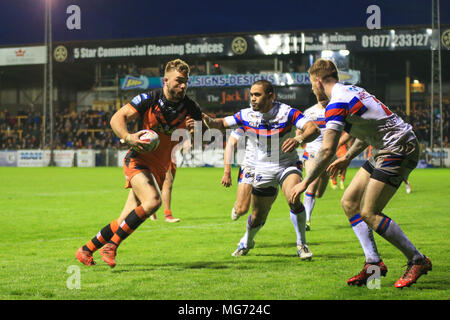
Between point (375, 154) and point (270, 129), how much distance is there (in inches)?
86.3

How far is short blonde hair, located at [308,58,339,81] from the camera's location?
616cm

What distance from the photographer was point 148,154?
7.47 metres

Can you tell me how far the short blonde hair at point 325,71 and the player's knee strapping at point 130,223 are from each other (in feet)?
8.02

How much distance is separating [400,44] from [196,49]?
14730 mm

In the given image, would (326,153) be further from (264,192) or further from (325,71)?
(264,192)

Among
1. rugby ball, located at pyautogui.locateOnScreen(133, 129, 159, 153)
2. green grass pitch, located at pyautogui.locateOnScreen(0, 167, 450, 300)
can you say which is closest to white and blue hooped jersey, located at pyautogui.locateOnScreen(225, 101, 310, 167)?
green grass pitch, located at pyautogui.locateOnScreen(0, 167, 450, 300)

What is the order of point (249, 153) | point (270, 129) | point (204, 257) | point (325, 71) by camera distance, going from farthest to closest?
point (249, 153)
point (270, 129)
point (204, 257)
point (325, 71)

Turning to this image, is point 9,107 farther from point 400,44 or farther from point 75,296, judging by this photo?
point 75,296

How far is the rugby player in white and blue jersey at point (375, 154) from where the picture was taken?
592 centimetres

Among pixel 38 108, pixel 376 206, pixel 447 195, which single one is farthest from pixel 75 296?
pixel 38 108

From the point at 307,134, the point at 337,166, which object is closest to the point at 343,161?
the point at 337,166

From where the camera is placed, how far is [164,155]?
24.8 feet

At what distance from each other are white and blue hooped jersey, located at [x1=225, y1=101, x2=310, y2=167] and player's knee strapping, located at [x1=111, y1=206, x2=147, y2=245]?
1845 millimetres

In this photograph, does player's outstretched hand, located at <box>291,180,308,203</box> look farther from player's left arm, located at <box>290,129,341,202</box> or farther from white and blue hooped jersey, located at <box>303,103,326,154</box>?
white and blue hooped jersey, located at <box>303,103,326,154</box>
